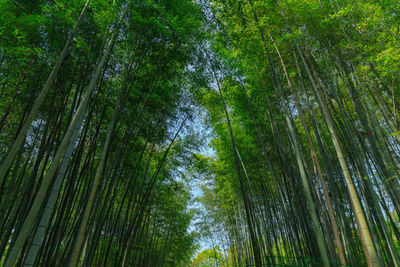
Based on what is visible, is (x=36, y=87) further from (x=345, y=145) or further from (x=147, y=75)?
(x=345, y=145)

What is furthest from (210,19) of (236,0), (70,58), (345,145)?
(345,145)

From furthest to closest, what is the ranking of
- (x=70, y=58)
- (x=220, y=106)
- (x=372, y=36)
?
(x=220, y=106), (x=372, y=36), (x=70, y=58)

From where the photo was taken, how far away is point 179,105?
477 cm

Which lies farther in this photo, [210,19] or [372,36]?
[210,19]

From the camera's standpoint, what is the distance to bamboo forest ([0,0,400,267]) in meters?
2.62

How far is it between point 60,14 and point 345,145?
5.76m

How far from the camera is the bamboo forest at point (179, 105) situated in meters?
2.62

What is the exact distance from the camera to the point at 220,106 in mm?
5516

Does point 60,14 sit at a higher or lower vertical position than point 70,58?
lower

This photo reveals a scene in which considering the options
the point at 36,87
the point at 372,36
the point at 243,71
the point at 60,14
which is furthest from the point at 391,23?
the point at 36,87

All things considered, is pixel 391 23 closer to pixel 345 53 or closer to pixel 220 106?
pixel 345 53

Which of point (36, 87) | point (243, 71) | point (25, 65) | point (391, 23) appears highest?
point (243, 71)

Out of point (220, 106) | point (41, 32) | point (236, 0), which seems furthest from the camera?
point (220, 106)

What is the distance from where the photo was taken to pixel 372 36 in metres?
3.54
